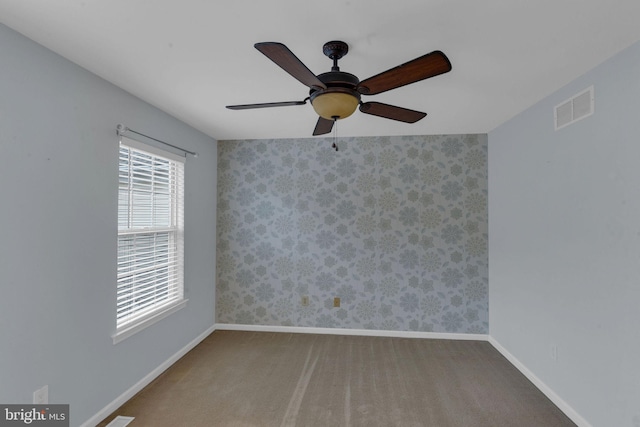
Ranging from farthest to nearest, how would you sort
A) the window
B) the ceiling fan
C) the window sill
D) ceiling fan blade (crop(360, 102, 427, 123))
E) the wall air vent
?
the window, the window sill, the wall air vent, ceiling fan blade (crop(360, 102, 427, 123)), the ceiling fan

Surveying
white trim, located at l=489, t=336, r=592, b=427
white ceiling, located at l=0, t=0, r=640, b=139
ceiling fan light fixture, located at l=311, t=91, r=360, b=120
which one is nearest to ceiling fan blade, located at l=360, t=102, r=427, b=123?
ceiling fan light fixture, located at l=311, t=91, r=360, b=120

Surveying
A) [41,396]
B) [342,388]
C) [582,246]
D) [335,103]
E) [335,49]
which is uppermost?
[335,49]

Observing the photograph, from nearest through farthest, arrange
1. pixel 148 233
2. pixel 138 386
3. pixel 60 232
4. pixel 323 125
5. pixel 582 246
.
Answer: pixel 60 232, pixel 582 246, pixel 323 125, pixel 138 386, pixel 148 233

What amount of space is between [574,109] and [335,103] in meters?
1.83

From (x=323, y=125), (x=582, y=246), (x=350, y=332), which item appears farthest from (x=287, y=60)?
(x=350, y=332)

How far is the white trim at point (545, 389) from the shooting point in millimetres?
2279

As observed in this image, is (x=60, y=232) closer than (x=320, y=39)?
No

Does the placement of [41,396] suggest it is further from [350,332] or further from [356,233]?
[356,233]

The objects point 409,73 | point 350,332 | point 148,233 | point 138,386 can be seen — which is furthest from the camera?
point 350,332

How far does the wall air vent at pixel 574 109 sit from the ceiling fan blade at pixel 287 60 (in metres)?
1.86

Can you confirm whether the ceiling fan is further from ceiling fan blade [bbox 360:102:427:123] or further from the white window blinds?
the white window blinds

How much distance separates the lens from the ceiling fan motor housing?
1.67 m

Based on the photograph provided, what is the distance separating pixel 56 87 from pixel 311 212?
2676mm

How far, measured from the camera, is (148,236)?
2881 mm
